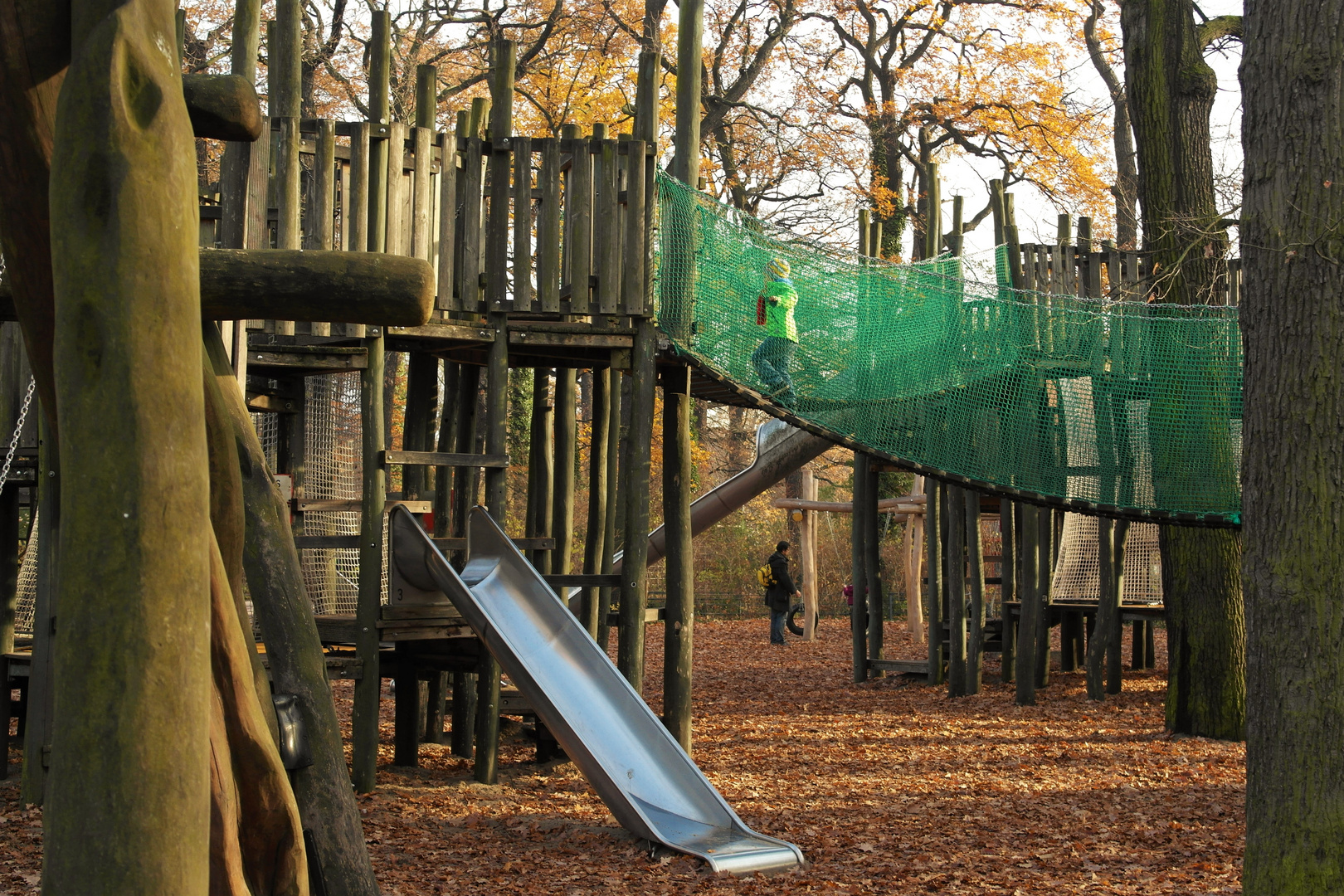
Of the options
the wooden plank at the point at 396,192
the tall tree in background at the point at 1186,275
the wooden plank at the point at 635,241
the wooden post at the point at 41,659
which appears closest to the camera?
the wooden post at the point at 41,659

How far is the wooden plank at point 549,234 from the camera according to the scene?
828 centimetres

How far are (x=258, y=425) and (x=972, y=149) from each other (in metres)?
18.2

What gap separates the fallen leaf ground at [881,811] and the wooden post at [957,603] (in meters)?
0.52

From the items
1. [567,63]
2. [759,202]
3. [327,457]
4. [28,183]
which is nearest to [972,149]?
[759,202]

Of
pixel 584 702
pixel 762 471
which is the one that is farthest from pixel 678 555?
pixel 762 471

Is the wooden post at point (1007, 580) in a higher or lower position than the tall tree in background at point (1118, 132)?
lower

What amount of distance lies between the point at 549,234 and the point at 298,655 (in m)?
4.41

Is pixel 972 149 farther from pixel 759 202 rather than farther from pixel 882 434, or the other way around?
pixel 882 434

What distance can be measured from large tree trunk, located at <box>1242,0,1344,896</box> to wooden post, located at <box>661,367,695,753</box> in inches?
165

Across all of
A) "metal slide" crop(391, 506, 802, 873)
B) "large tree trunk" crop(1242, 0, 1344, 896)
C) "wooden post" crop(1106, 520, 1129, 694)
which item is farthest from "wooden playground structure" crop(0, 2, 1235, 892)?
"large tree trunk" crop(1242, 0, 1344, 896)

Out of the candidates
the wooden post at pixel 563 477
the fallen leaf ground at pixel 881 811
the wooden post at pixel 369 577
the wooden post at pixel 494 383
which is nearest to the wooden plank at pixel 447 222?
the wooden post at pixel 494 383

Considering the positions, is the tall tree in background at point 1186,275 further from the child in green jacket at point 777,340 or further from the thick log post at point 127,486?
the thick log post at point 127,486

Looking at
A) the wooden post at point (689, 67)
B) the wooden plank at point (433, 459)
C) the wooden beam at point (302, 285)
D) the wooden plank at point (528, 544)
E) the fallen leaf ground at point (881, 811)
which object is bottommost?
the fallen leaf ground at point (881, 811)

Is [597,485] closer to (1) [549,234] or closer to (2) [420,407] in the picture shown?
(2) [420,407]
